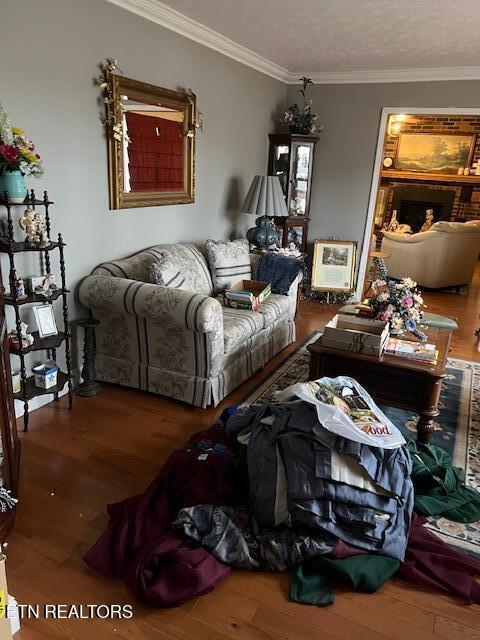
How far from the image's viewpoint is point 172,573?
1.72 m

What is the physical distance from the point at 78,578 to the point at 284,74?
16.8ft

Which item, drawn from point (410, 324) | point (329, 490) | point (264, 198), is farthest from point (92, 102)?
point (329, 490)

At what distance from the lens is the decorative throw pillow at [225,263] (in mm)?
3803

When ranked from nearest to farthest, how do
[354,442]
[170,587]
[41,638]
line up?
[41,638], [170,587], [354,442]

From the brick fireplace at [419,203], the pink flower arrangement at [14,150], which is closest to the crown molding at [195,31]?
the pink flower arrangement at [14,150]

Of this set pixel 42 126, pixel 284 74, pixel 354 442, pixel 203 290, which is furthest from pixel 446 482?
pixel 284 74

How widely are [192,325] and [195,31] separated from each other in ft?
8.02

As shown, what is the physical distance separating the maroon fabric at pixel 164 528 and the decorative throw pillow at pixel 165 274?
1.17 m

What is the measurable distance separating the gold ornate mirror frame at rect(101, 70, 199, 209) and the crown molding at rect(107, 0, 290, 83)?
43cm

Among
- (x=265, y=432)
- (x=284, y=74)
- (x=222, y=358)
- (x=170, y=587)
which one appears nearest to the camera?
(x=170, y=587)

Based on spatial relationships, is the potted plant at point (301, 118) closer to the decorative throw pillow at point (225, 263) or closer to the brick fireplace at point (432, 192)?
the decorative throw pillow at point (225, 263)

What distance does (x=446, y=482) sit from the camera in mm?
2285

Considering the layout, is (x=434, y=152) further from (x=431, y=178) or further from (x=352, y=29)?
(x=352, y=29)

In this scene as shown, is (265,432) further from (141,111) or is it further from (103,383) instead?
(141,111)
